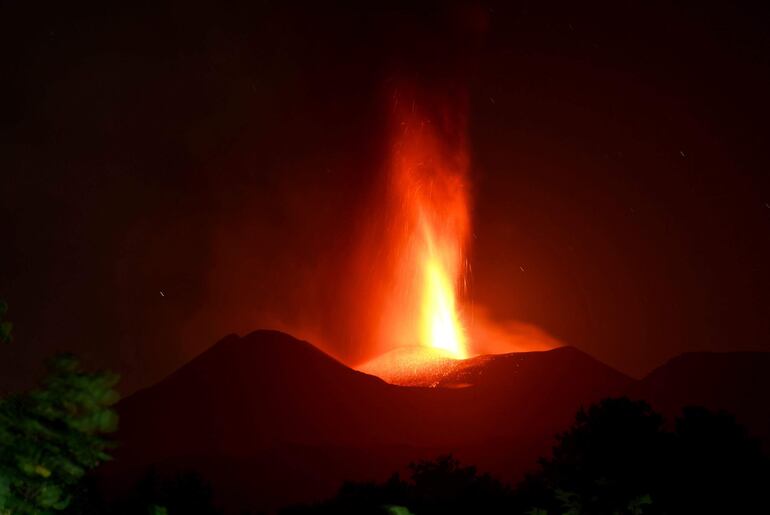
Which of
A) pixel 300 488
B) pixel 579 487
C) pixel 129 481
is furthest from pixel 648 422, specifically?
pixel 129 481

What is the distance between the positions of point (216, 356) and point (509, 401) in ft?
183

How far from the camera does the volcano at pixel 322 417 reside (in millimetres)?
87625

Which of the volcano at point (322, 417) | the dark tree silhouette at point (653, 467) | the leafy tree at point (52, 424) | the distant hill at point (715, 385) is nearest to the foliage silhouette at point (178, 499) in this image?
the dark tree silhouette at point (653, 467)

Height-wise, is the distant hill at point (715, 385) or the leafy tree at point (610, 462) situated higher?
the distant hill at point (715, 385)

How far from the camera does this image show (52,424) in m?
13.2

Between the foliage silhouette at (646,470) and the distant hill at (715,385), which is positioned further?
the distant hill at (715,385)

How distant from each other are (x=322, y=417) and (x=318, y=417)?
0.68 metres

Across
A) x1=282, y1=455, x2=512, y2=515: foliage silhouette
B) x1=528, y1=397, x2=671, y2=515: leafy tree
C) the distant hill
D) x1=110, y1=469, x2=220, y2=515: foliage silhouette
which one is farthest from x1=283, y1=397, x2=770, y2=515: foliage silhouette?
the distant hill

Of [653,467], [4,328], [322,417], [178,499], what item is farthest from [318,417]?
[4,328]

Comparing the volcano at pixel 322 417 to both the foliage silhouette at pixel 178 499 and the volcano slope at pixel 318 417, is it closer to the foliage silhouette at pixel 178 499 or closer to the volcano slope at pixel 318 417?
the volcano slope at pixel 318 417

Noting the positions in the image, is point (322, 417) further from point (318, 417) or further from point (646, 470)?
point (646, 470)

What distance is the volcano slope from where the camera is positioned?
287ft

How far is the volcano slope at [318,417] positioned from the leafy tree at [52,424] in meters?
66.0

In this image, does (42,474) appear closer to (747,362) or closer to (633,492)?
(633,492)
